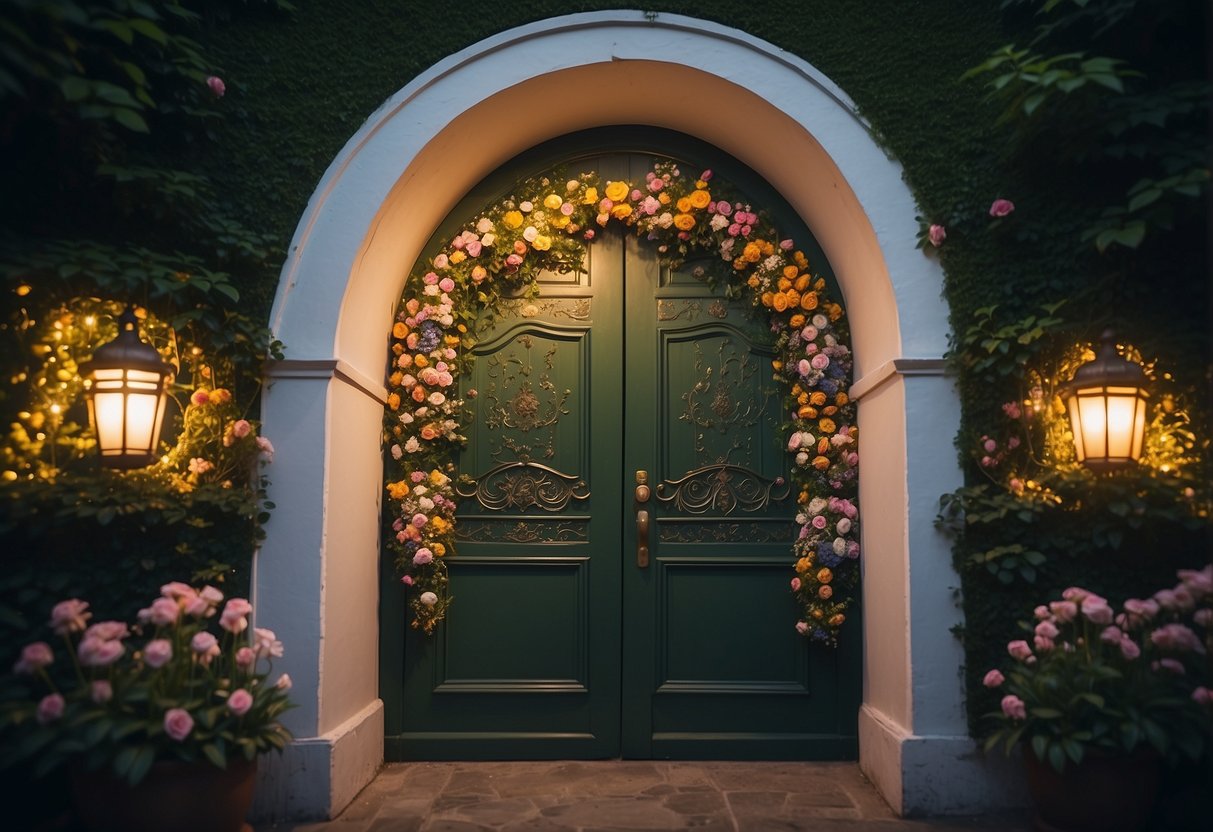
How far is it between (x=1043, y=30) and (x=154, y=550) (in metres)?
4.24

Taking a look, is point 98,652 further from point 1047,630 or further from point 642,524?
point 1047,630

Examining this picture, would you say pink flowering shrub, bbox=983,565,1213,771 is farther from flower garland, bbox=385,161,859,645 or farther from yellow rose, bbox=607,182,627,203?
yellow rose, bbox=607,182,627,203

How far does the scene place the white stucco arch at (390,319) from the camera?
12.4ft

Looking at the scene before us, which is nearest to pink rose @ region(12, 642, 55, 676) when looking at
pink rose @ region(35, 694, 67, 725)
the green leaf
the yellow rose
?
pink rose @ region(35, 694, 67, 725)

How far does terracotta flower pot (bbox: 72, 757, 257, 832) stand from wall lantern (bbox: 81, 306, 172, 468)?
1.08 meters

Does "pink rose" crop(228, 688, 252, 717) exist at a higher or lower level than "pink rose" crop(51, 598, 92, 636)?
lower

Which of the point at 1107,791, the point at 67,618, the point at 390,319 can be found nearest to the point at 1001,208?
the point at 1107,791

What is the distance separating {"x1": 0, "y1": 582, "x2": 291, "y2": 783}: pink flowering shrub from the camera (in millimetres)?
2938

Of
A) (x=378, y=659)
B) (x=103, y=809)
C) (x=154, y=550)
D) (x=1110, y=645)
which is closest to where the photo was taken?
(x=103, y=809)

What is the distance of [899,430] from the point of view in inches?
155

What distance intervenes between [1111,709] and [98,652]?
11.2 feet

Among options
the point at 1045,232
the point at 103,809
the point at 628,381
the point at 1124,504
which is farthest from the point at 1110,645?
the point at 103,809

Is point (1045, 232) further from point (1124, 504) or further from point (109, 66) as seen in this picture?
point (109, 66)

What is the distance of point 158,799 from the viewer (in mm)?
3037
